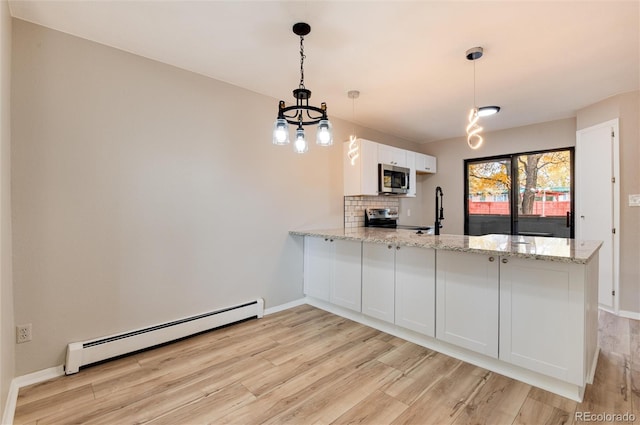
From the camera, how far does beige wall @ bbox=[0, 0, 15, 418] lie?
1.64 metres

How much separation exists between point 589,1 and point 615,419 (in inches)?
97.1

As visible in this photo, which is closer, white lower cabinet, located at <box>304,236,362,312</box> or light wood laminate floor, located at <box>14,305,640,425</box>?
light wood laminate floor, located at <box>14,305,640,425</box>

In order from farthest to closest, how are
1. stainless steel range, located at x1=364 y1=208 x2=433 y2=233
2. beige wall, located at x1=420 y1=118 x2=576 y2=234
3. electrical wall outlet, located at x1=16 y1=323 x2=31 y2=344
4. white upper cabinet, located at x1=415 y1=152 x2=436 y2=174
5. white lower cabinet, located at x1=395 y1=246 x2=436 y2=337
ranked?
white upper cabinet, located at x1=415 y1=152 x2=436 y2=174
stainless steel range, located at x1=364 y1=208 x2=433 y2=233
beige wall, located at x1=420 y1=118 x2=576 y2=234
white lower cabinet, located at x1=395 y1=246 x2=436 y2=337
electrical wall outlet, located at x1=16 y1=323 x2=31 y2=344

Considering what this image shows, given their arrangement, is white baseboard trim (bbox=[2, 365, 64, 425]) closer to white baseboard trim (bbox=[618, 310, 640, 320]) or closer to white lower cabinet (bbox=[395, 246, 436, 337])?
white lower cabinet (bbox=[395, 246, 436, 337])

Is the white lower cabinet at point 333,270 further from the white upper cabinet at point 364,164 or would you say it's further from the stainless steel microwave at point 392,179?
the stainless steel microwave at point 392,179

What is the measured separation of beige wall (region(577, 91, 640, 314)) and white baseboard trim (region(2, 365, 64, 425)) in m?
5.41

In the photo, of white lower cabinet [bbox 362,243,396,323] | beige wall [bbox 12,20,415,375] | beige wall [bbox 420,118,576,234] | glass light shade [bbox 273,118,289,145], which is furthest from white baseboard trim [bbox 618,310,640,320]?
glass light shade [bbox 273,118,289,145]

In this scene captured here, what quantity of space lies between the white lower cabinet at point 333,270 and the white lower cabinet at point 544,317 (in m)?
1.34

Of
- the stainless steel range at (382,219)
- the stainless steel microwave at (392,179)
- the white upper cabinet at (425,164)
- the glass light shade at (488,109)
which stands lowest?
the stainless steel range at (382,219)

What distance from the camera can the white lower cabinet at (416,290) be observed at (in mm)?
2514

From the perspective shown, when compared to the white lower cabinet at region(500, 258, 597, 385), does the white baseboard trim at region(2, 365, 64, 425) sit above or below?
below

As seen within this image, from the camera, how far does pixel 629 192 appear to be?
3.38 m

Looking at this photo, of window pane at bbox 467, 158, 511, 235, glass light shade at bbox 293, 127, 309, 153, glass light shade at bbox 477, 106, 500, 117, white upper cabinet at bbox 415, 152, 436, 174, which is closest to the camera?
glass light shade at bbox 293, 127, 309, 153

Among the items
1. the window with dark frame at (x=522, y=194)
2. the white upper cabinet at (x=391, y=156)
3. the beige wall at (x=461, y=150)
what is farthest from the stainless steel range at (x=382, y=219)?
the window with dark frame at (x=522, y=194)
